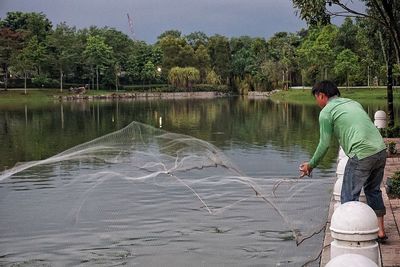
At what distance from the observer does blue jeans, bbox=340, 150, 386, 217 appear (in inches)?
254

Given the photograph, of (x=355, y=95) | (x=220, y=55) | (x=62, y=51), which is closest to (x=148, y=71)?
(x=62, y=51)

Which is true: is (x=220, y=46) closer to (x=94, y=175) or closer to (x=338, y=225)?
(x=94, y=175)

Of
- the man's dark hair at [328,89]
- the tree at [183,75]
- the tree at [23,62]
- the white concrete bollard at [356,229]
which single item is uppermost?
the tree at [23,62]

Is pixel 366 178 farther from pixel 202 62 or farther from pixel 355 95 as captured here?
pixel 202 62

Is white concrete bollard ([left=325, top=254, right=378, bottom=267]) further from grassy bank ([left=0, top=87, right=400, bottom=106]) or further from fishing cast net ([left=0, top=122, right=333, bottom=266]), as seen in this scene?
grassy bank ([left=0, top=87, right=400, bottom=106])

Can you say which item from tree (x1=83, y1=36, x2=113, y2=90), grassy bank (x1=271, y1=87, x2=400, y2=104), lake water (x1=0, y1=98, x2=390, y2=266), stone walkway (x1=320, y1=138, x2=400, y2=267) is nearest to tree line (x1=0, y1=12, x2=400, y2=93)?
tree (x1=83, y1=36, x2=113, y2=90)

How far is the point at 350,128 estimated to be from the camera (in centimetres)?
635

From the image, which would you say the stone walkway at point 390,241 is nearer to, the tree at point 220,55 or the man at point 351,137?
the man at point 351,137

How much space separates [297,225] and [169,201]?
3871 mm

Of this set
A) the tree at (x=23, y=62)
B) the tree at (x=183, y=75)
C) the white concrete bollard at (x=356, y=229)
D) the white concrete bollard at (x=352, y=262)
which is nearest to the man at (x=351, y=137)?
the white concrete bollard at (x=356, y=229)

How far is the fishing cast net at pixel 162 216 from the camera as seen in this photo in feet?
29.8

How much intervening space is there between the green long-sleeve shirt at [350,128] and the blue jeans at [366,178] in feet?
0.27

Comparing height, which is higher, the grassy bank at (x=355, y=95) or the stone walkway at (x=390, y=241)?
the grassy bank at (x=355, y=95)

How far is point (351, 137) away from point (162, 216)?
19.3ft
